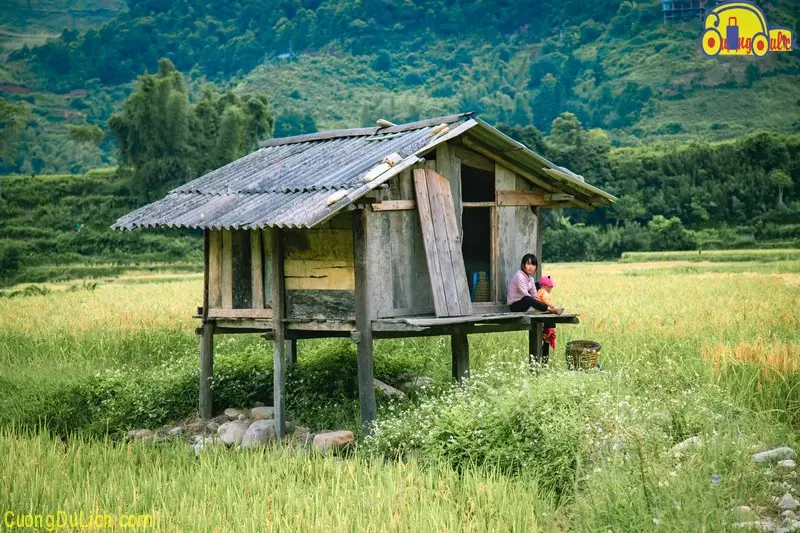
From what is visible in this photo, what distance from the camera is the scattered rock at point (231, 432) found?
35.5ft

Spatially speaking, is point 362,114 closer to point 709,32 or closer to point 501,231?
point 709,32

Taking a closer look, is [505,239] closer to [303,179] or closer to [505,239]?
[505,239]

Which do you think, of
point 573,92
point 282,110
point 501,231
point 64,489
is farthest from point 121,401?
point 573,92

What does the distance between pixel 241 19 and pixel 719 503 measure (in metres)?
110

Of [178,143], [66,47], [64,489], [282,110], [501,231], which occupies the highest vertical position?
[66,47]

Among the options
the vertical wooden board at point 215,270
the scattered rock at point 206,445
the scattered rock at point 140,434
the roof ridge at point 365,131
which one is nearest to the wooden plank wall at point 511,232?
the roof ridge at point 365,131

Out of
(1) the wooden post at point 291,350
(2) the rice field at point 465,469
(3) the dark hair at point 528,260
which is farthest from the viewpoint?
(1) the wooden post at point 291,350

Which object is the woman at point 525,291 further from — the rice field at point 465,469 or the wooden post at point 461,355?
the rice field at point 465,469

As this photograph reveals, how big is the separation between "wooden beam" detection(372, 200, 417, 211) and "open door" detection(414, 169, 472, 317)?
0.33 ft

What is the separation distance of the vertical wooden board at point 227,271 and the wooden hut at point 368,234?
2 centimetres

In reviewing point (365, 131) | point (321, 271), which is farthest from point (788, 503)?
point (365, 131)

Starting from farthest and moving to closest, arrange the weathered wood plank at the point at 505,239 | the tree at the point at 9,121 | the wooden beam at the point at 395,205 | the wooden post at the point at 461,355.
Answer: the tree at the point at 9,121, the wooden post at the point at 461,355, the weathered wood plank at the point at 505,239, the wooden beam at the point at 395,205

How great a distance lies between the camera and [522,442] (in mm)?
8594

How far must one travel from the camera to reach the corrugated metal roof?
10.0 m
